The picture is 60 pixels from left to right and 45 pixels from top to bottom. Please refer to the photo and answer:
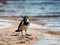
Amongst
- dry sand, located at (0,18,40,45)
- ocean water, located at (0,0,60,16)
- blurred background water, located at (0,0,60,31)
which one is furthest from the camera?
ocean water, located at (0,0,60,16)

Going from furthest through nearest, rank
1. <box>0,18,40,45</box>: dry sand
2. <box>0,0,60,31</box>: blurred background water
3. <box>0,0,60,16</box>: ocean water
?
<box>0,0,60,16</box>: ocean water < <box>0,0,60,31</box>: blurred background water < <box>0,18,40,45</box>: dry sand

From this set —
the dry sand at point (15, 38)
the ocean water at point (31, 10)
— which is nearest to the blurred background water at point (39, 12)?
the ocean water at point (31, 10)

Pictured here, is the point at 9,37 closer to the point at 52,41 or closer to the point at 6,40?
the point at 6,40

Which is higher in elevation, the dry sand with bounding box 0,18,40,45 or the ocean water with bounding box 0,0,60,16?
the dry sand with bounding box 0,18,40,45

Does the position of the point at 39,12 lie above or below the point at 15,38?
below

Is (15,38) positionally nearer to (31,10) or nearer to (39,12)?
(39,12)

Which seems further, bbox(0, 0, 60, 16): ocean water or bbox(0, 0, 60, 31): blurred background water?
bbox(0, 0, 60, 16): ocean water

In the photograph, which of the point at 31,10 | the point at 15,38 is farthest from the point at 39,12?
the point at 15,38

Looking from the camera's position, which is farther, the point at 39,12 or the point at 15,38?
the point at 39,12

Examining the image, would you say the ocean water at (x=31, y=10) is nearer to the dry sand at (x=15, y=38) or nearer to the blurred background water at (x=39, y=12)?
the blurred background water at (x=39, y=12)

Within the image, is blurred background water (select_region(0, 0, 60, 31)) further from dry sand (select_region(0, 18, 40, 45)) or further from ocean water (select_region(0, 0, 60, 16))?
dry sand (select_region(0, 18, 40, 45))

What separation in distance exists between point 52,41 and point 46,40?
0.26 meters

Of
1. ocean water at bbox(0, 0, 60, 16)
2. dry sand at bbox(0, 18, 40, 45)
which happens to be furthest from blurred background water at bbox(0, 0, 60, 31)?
dry sand at bbox(0, 18, 40, 45)

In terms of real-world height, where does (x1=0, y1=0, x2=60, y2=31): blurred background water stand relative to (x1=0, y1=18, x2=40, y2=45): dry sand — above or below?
below
